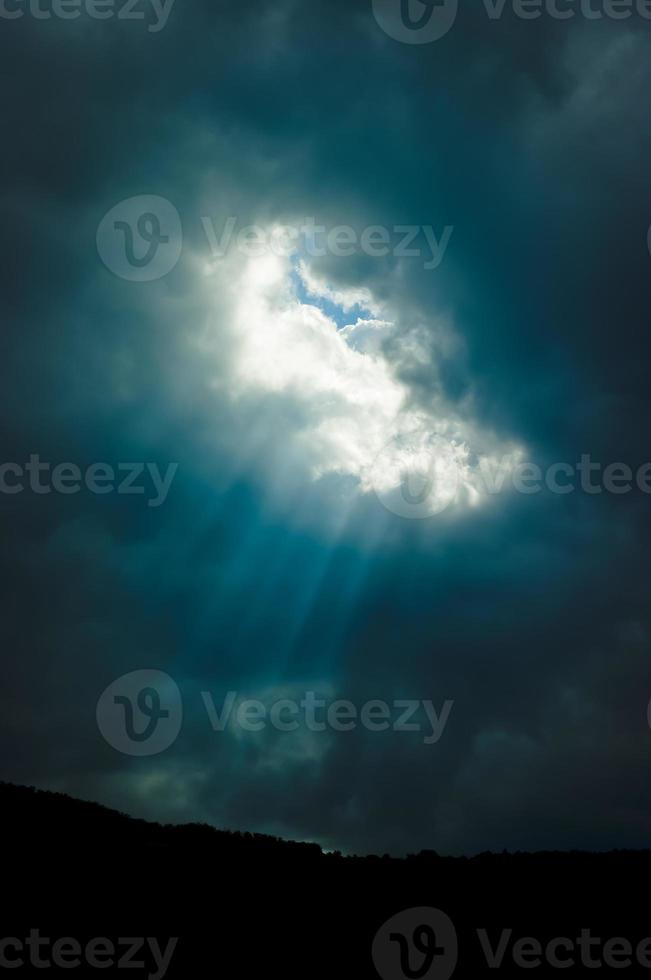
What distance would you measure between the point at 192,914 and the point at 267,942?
3301mm

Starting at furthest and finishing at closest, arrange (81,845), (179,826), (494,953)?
(179,826) < (81,845) < (494,953)

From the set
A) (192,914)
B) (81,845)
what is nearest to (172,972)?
(192,914)

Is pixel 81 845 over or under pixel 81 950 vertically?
over

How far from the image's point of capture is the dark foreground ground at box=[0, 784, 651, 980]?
1174 inches

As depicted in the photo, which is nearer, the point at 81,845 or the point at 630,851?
the point at 81,845

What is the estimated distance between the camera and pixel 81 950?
29.5 m

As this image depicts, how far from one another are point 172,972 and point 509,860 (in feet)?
57.1

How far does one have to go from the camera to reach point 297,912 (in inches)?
1303

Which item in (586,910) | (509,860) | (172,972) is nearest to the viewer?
(172,972)

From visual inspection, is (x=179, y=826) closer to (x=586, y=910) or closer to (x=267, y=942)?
(x=267, y=942)

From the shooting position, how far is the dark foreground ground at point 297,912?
2983 cm

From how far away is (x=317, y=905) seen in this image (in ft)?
111

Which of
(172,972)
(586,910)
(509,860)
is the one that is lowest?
(172,972)

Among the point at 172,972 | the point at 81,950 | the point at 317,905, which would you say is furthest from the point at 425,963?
the point at 81,950
